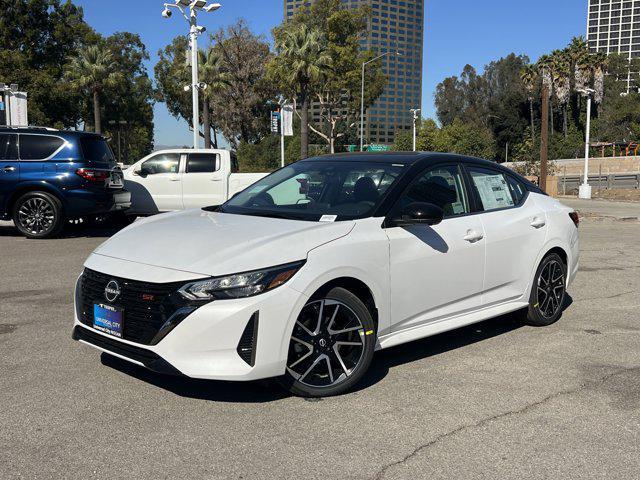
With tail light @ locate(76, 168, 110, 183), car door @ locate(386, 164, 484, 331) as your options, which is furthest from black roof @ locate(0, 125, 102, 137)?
car door @ locate(386, 164, 484, 331)

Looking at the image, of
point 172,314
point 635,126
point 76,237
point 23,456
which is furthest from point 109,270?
point 635,126

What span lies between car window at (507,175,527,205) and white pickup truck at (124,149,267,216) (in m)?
8.87

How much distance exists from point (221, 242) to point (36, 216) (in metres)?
8.97

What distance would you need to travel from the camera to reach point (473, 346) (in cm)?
534

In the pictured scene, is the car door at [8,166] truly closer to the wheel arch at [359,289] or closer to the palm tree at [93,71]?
the wheel arch at [359,289]

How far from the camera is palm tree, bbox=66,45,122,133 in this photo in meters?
51.7

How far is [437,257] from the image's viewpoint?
183 inches

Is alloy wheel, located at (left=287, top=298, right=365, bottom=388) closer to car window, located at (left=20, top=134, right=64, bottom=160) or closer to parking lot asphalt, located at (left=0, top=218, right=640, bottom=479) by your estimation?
parking lot asphalt, located at (left=0, top=218, right=640, bottom=479)

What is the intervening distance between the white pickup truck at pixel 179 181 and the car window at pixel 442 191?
9395mm

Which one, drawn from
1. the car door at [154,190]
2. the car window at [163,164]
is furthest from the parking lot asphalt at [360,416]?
the car window at [163,164]

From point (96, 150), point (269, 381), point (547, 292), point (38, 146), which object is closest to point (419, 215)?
point (269, 381)

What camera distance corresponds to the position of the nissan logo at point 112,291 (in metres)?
3.82

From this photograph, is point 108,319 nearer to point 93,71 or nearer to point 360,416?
point 360,416

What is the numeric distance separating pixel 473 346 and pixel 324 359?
1828 millimetres
